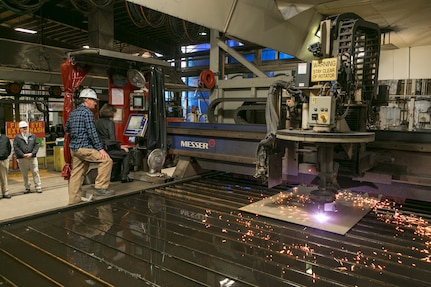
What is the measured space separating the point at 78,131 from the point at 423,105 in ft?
19.7

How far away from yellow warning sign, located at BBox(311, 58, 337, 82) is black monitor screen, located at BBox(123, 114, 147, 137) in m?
2.51

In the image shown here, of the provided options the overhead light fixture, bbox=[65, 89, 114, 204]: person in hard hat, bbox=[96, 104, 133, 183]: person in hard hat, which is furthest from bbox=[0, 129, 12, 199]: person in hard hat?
the overhead light fixture

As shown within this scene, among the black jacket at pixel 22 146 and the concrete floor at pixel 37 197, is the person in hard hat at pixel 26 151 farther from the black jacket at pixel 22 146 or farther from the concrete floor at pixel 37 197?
the concrete floor at pixel 37 197

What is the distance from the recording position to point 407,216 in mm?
2346

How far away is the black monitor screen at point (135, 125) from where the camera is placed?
13.8 feet

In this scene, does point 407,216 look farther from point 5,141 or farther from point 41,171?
point 41,171

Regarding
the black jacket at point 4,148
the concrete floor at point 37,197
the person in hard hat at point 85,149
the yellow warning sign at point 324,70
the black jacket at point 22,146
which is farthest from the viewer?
the black jacket at point 22,146

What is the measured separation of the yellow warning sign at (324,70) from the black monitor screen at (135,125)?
2508mm

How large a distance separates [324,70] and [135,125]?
287cm

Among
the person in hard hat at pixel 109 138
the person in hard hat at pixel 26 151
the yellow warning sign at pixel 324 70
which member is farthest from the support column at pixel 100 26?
the yellow warning sign at pixel 324 70

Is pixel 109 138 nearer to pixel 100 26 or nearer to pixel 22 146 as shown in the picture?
pixel 22 146

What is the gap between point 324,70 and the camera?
2141 mm

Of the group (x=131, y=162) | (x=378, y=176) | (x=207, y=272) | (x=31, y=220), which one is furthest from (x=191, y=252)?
(x=131, y=162)

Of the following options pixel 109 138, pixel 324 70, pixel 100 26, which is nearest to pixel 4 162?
pixel 109 138
